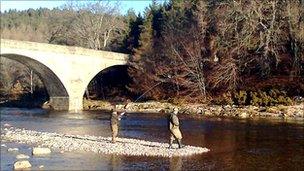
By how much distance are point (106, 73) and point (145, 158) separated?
171 feet

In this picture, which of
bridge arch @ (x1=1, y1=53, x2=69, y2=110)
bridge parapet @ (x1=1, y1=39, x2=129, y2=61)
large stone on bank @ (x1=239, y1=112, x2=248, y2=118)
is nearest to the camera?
large stone on bank @ (x1=239, y1=112, x2=248, y2=118)

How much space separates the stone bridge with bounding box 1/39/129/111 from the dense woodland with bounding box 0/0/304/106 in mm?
5995

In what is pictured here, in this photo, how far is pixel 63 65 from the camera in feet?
181

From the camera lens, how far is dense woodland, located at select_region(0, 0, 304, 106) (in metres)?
50.3

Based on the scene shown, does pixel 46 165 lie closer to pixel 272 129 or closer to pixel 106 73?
pixel 272 129

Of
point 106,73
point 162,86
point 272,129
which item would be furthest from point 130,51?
point 272,129

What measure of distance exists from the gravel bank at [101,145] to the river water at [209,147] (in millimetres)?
806

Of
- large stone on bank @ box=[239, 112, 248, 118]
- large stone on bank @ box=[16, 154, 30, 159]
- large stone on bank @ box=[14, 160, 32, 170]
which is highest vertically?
large stone on bank @ box=[14, 160, 32, 170]

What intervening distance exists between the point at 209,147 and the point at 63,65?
34.3 m

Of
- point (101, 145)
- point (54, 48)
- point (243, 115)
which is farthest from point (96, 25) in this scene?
point (101, 145)

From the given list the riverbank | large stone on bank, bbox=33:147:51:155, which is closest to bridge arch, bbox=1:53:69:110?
the riverbank

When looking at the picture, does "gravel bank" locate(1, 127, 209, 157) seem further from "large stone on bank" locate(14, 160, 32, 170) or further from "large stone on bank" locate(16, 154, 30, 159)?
"large stone on bank" locate(14, 160, 32, 170)

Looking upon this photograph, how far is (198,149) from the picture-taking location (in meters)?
22.1

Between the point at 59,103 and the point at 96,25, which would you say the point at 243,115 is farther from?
the point at 96,25
